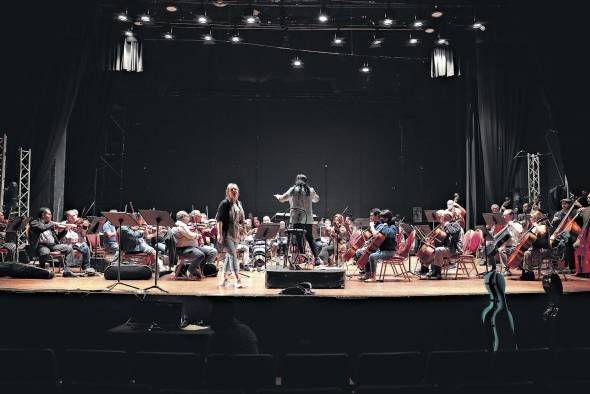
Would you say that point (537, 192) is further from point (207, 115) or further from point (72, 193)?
point (72, 193)

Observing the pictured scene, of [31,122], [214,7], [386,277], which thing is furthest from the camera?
[214,7]

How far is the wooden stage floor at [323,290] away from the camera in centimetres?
710

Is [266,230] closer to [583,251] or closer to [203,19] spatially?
[583,251]

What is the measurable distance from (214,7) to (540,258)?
33.2ft

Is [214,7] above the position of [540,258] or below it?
above

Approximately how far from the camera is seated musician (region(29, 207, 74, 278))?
9.94 metres

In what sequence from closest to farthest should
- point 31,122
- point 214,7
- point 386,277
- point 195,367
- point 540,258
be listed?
point 195,367 < point 540,258 < point 386,277 < point 31,122 < point 214,7

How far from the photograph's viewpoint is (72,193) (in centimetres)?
1684

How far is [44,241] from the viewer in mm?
10188

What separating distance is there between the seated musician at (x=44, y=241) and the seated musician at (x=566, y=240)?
900 centimetres

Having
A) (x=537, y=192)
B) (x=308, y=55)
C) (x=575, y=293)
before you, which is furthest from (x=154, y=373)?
(x=308, y=55)

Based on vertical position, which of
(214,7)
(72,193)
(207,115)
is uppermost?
(214,7)

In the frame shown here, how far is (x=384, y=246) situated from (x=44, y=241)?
6.40 metres

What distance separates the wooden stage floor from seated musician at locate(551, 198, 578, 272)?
0.69 meters
